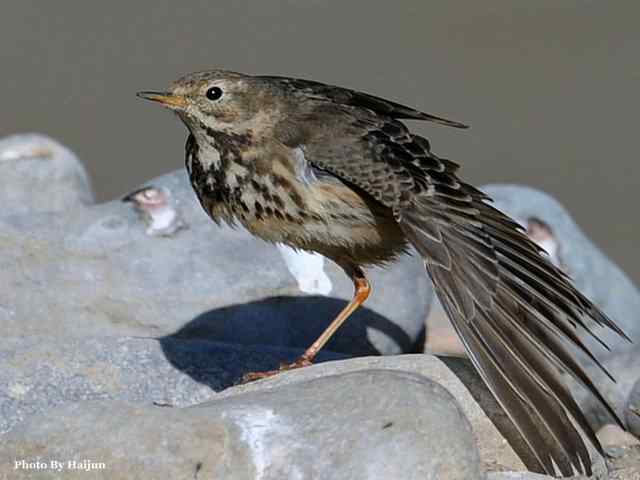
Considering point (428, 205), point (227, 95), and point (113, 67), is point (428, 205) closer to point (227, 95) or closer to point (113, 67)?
point (227, 95)

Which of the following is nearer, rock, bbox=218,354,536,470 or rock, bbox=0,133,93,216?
rock, bbox=218,354,536,470

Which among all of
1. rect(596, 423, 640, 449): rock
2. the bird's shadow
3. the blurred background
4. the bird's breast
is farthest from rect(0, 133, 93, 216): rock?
rect(596, 423, 640, 449): rock

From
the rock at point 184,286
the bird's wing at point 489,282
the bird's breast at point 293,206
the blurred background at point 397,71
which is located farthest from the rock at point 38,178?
the blurred background at point 397,71

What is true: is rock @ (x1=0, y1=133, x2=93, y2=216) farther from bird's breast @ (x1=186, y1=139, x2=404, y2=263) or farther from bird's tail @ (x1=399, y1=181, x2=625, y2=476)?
bird's tail @ (x1=399, y1=181, x2=625, y2=476)

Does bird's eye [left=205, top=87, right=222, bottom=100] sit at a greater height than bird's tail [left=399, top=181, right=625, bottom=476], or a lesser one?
greater

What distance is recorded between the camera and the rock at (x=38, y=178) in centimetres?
1154

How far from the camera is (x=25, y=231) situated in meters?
10.2

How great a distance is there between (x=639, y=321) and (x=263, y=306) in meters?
2.82

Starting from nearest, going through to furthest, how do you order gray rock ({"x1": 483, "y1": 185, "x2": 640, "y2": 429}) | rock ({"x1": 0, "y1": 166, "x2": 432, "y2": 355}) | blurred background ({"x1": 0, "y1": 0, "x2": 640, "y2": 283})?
1. rock ({"x1": 0, "y1": 166, "x2": 432, "y2": 355})
2. gray rock ({"x1": 483, "y1": 185, "x2": 640, "y2": 429})
3. blurred background ({"x1": 0, "y1": 0, "x2": 640, "y2": 283})

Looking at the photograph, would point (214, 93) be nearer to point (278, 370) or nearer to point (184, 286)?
point (278, 370)

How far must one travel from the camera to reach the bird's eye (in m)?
8.74

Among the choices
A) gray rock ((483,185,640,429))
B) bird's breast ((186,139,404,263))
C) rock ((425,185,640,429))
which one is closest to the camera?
bird's breast ((186,139,404,263))

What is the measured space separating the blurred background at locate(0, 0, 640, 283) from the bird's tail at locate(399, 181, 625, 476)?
712 cm

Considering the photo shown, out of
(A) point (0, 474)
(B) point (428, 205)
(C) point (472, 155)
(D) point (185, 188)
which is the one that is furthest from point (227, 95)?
(C) point (472, 155)
